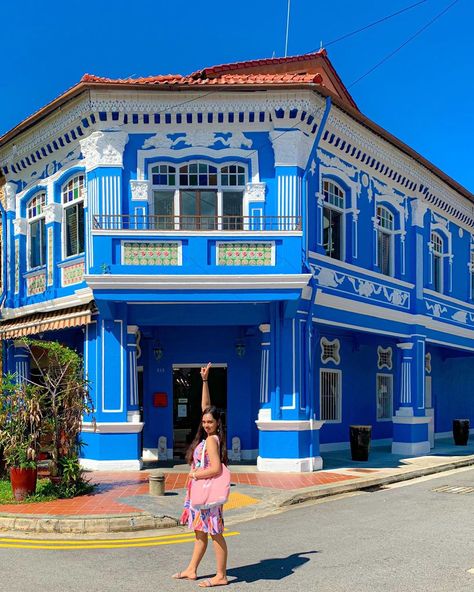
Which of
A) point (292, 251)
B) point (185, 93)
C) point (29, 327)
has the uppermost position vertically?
point (185, 93)

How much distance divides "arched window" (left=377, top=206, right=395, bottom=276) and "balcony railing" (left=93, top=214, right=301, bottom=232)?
15.3 feet

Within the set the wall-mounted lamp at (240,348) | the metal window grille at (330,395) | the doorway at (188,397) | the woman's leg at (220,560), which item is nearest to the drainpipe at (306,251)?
the wall-mounted lamp at (240,348)

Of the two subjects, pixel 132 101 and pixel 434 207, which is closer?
pixel 132 101

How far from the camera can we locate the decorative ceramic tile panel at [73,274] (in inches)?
635

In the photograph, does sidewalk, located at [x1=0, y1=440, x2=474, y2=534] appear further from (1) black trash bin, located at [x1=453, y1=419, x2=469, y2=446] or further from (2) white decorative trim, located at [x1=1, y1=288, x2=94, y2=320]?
(1) black trash bin, located at [x1=453, y1=419, x2=469, y2=446]

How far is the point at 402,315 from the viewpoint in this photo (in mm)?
19531

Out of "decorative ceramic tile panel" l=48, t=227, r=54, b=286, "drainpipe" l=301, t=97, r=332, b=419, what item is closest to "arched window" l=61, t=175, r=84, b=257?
"decorative ceramic tile panel" l=48, t=227, r=54, b=286

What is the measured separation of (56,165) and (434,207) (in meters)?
11.3

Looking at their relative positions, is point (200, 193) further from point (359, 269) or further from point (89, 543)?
point (89, 543)

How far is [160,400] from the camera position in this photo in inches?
667

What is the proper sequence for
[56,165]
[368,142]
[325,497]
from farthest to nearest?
[368,142]
[56,165]
[325,497]

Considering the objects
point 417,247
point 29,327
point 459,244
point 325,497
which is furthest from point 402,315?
point 29,327

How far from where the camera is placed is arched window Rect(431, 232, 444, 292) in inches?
886

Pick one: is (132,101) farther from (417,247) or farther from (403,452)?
(403,452)
